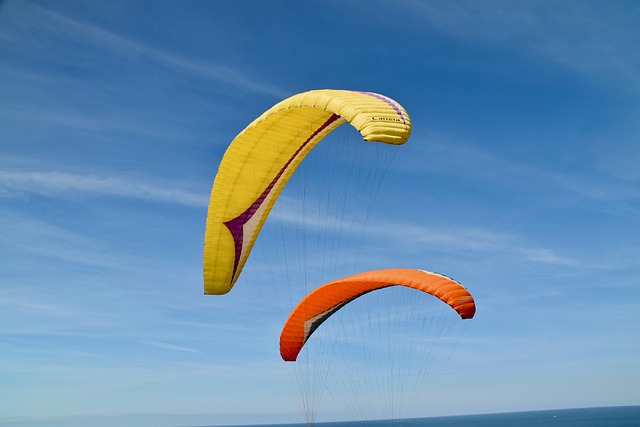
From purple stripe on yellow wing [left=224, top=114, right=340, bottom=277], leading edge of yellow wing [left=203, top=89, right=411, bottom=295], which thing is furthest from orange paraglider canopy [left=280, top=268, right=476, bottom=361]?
purple stripe on yellow wing [left=224, top=114, right=340, bottom=277]

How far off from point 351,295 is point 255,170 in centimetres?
478

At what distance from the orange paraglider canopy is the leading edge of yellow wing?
283cm

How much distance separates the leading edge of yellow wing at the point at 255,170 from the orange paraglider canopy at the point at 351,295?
2.83 m

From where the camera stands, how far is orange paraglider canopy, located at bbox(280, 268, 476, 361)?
13.5 meters

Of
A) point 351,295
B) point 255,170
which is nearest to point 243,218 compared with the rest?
point 255,170

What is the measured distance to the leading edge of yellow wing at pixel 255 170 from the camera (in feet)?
51.3

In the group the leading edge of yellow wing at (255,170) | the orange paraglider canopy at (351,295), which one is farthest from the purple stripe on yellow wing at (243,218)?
the orange paraglider canopy at (351,295)

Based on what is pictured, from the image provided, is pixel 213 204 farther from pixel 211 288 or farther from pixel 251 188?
pixel 211 288

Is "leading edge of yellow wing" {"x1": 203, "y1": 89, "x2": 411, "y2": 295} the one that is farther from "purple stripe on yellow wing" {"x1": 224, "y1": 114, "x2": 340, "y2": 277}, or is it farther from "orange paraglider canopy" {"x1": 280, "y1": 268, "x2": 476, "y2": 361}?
"orange paraglider canopy" {"x1": 280, "y1": 268, "x2": 476, "y2": 361}

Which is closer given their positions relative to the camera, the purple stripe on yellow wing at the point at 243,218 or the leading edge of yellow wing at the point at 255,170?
the leading edge of yellow wing at the point at 255,170

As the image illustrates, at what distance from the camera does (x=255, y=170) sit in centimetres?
1767

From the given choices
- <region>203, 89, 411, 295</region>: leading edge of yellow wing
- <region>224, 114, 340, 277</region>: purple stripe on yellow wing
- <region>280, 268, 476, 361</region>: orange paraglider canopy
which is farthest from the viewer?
<region>224, 114, 340, 277</region>: purple stripe on yellow wing

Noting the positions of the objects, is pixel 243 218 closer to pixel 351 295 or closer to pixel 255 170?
pixel 255 170

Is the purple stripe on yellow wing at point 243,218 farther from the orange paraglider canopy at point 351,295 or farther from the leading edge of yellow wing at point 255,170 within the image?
the orange paraglider canopy at point 351,295
